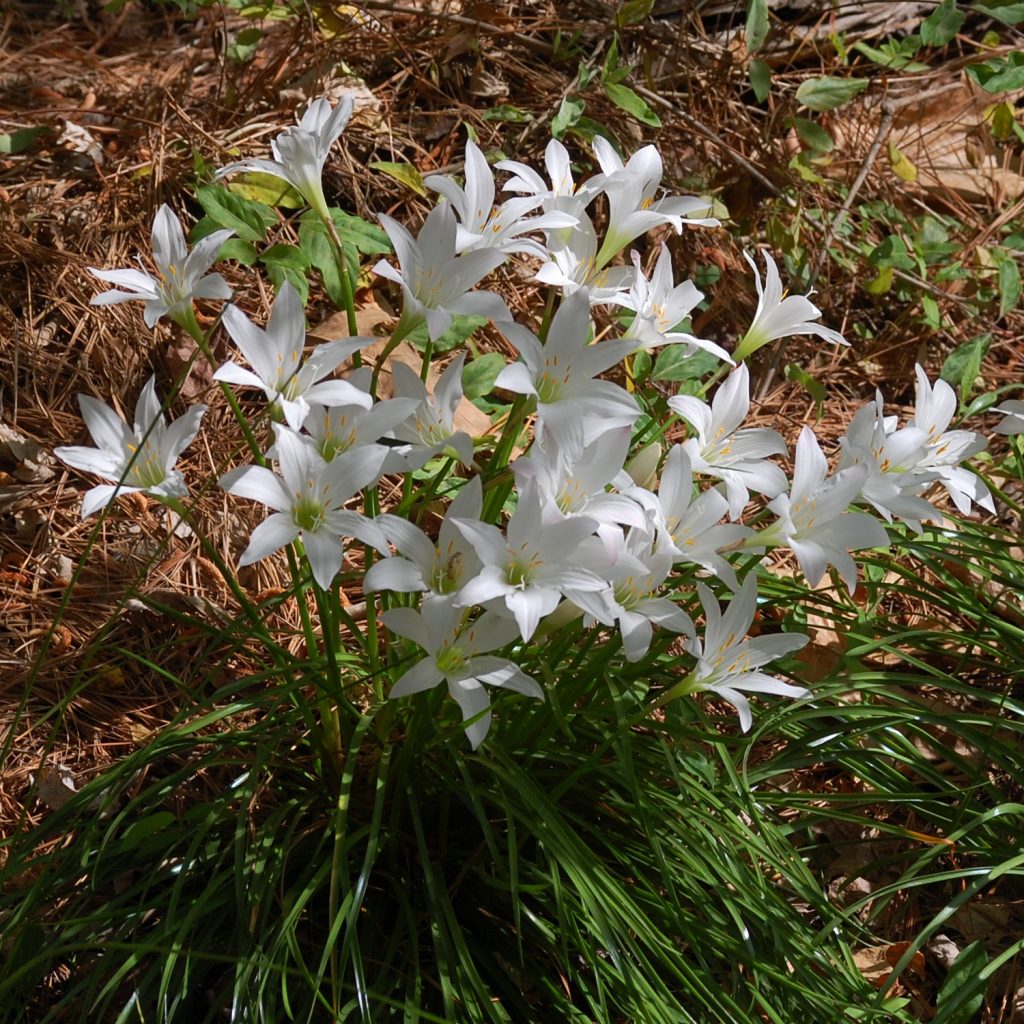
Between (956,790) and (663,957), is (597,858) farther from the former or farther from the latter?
(956,790)

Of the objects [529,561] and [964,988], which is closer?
[529,561]

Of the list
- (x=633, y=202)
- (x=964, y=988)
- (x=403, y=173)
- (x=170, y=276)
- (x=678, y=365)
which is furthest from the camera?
(x=403, y=173)

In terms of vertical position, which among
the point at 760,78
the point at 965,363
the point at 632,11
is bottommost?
the point at 965,363

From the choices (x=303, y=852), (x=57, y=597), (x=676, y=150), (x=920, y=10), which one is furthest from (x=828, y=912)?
(x=920, y=10)

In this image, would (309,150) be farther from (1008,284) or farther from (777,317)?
(1008,284)

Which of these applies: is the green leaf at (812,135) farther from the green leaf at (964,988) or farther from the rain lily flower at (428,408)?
the green leaf at (964,988)

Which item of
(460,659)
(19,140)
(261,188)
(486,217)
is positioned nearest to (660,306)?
(486,217)
